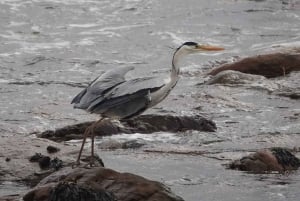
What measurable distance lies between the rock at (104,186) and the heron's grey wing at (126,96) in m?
0.76

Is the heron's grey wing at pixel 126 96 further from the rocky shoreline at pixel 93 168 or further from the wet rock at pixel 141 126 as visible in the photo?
the wet rock at pixel 141 126

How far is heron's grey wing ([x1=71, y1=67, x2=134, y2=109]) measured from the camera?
6.71 m

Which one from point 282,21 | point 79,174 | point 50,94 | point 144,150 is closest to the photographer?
point 79,174

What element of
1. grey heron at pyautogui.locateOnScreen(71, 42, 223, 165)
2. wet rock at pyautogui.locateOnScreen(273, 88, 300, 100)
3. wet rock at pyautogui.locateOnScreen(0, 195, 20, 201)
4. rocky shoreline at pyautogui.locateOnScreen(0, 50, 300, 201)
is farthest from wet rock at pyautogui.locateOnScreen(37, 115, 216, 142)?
wet rock at pyautogui.locateOnScreen(0, 195, 20, 201)

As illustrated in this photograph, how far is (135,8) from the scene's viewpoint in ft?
61.4

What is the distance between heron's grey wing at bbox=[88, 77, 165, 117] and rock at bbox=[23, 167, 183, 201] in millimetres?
761

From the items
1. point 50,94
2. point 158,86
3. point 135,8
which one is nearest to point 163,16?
point 135,8

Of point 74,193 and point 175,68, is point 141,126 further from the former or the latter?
point 74,193

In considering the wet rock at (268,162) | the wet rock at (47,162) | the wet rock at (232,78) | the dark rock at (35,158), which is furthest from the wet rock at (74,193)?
the wet rock at (232,78)

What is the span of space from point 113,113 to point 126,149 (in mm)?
1426

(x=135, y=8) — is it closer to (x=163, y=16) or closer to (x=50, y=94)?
(x=163, y=16)

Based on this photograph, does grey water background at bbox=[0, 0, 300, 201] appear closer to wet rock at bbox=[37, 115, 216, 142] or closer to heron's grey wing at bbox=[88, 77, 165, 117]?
wet rock at bbox=[37, 115, 216, 142]

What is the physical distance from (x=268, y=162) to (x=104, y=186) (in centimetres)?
192

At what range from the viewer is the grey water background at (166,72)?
7176 millimetres
